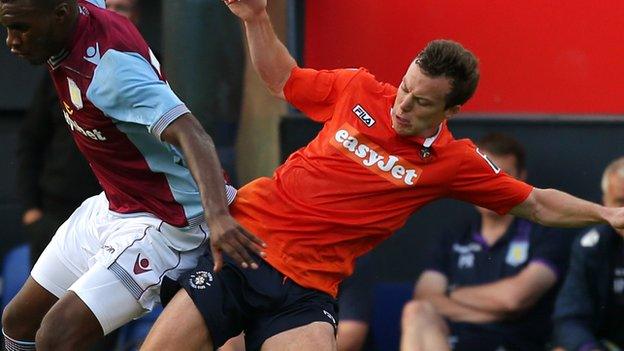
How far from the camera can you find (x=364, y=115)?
5.11 meters

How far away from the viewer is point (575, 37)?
7.40m

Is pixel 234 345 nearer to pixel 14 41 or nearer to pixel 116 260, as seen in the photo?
pixel 116 260

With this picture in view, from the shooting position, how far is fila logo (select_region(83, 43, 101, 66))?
191 inches

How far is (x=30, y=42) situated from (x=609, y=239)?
9.67ft

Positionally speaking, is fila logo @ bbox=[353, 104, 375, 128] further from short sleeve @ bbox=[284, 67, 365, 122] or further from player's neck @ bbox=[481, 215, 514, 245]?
player's neck @ bbox=[481, 215, 514, 245]

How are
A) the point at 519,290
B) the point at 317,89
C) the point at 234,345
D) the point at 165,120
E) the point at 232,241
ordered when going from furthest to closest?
the point at 519,290
the point at 234,345
the point at 317,89
the point at 165,120
the point at 232,241

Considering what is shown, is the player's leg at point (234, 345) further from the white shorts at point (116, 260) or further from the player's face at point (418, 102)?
the player's face at point (418, 102)

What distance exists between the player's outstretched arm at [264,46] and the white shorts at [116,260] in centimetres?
61

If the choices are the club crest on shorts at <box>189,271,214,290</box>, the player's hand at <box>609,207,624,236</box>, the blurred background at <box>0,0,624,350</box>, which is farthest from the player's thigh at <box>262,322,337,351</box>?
the blurred background at <box>0,0,624,350</box>

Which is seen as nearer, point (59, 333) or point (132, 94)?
point (132, 94)

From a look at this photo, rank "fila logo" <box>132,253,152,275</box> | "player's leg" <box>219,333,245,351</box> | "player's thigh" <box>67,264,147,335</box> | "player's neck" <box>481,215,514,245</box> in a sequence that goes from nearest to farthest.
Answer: "player's thigh" <box>67,264,147,335</box> → "fila logo" <box>132,253,152,275</box> → "player's leg" <box>219,333,245,351</box> → "player's neck" <box>481,215,514,245</box>

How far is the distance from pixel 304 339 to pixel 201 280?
1.37 feet

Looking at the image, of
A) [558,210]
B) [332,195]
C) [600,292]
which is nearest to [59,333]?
[332,195]

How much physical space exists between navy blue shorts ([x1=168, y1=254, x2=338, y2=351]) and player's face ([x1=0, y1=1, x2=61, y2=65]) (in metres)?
0.93
